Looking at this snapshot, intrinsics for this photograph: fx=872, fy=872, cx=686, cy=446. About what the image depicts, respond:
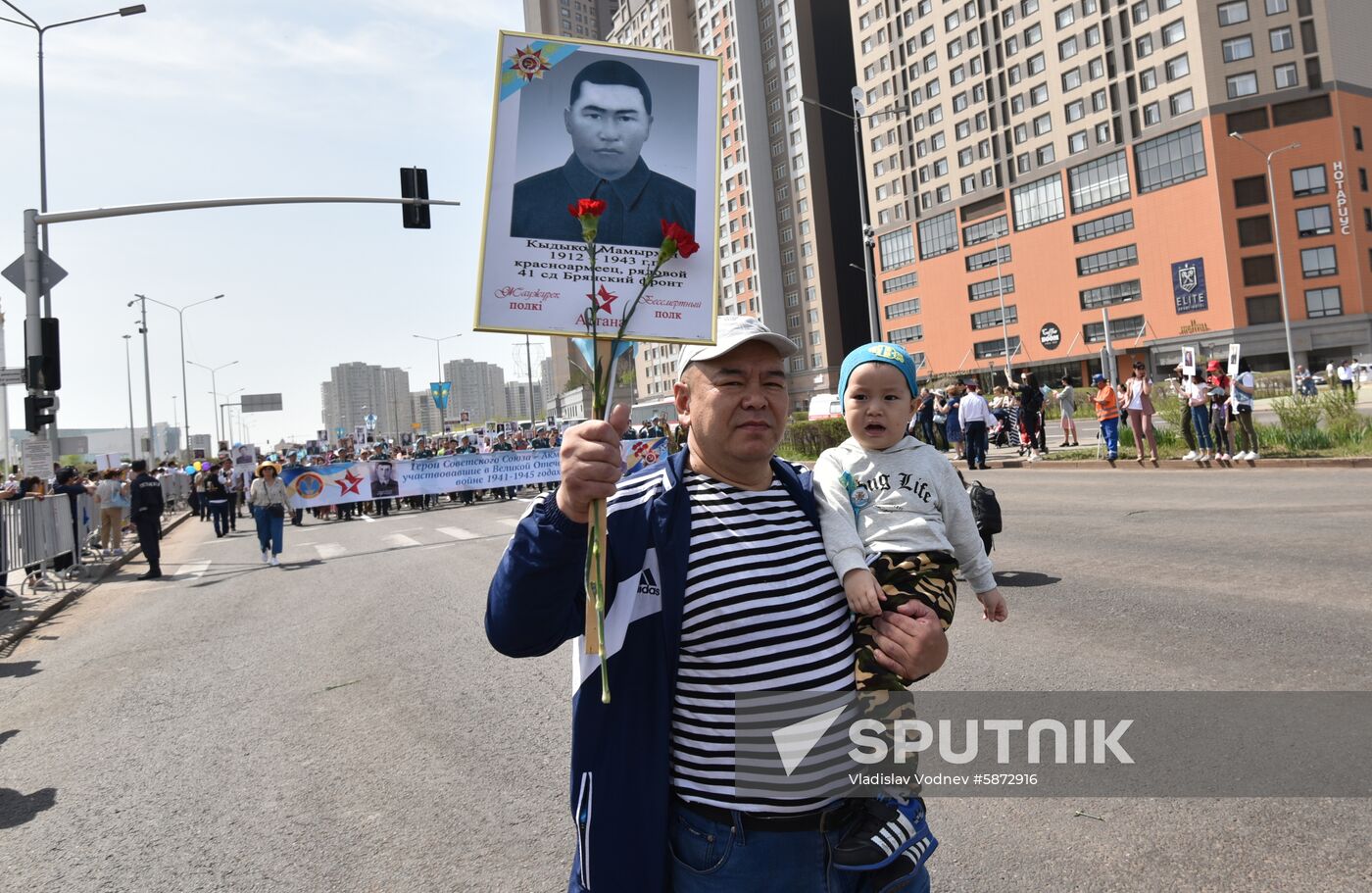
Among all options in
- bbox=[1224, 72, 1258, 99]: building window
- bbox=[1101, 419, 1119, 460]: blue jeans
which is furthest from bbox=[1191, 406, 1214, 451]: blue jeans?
bbox=[1224, 72, 1258, 99]: building window

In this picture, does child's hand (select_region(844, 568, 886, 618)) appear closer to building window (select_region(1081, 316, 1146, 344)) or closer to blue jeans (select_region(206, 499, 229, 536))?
blue jeans (select_region(206, 499, 229, 536))

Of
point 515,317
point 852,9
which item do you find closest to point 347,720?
point 515,317

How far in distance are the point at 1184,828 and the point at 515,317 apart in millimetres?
3076

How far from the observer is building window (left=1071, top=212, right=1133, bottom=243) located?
2376 inches

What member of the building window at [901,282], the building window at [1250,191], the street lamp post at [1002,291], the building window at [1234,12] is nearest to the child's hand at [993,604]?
the building window at [1250,191]

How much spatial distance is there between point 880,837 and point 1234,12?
219 ft

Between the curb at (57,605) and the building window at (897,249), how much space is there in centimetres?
7001

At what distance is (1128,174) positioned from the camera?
59625 mm

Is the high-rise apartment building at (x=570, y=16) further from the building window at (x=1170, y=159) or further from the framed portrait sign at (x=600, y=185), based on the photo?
the framed portrait sign at (x=600, y=185)

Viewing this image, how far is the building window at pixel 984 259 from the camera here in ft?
229

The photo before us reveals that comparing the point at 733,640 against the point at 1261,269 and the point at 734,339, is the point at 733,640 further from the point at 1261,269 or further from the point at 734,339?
the point at 1261,269

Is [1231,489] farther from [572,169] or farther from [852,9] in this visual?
[852,9]

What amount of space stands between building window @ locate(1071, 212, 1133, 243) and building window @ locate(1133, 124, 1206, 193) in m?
2.22

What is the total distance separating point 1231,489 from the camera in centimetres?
1289
